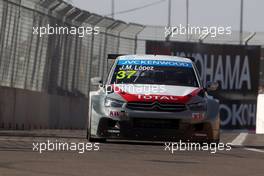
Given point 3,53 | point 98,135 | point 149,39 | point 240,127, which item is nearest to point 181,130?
point 98,135

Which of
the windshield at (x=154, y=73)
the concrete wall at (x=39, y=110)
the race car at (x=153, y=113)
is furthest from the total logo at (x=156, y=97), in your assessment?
the concrete wall at (x=39, y=110)

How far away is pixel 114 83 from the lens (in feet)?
51.5

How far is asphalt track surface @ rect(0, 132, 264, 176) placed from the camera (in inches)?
408

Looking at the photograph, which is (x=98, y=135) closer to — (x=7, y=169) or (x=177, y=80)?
(x=177, y=80)

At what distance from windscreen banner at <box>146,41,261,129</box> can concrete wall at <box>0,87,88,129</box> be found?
10.2 m

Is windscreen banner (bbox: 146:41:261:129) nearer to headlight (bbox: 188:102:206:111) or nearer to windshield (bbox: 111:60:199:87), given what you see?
windshield (bbox: 111:60:199:87)

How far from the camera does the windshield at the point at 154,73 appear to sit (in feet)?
51.9

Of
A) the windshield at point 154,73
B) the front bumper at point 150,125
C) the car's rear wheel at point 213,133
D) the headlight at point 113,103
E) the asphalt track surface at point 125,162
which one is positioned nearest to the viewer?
the asphalt track surface at point 125,162

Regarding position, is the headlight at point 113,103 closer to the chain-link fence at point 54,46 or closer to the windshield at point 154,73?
the windshield at point 154,73

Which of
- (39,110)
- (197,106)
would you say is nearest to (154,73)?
(197,106)

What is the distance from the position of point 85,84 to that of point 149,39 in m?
Result: 4.53

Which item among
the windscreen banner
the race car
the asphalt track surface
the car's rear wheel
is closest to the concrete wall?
the windscreen banner

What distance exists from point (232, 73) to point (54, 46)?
1629 centimetres

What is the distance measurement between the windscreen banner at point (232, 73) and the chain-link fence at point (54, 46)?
7179 mm
